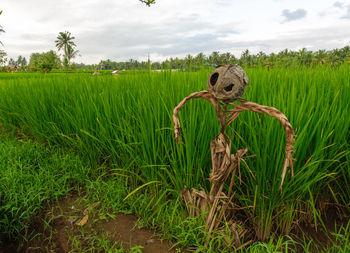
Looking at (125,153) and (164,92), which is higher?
(164,92)

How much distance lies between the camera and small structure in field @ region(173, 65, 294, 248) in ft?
2.68

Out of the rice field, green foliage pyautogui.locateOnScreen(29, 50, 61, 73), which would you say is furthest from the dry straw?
green foliage pyautogui.locateOnScreen(29, 50, 61, 73)

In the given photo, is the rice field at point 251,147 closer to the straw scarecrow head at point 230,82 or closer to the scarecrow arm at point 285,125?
the scarecrow arm at point 285,125

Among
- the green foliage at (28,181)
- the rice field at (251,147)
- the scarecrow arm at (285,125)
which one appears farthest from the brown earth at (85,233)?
the scarecrow arm at (285,125)

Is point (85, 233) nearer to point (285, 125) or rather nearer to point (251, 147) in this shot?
point (251, 147)

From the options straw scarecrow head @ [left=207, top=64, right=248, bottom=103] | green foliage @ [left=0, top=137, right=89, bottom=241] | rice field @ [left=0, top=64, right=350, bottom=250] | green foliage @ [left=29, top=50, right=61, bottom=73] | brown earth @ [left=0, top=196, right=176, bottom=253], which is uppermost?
green foliage @ [left=29, top=50, right=61, bottom=73]

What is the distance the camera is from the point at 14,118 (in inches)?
146

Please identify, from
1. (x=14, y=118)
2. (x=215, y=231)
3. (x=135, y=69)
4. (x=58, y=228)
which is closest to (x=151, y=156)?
(x=215, y=231)

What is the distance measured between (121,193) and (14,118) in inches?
111

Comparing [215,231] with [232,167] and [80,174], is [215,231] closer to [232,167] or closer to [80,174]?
[232,167]

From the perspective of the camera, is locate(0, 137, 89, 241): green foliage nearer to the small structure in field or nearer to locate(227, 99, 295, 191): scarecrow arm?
the small structure in field

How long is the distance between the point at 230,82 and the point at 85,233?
1.42 metres

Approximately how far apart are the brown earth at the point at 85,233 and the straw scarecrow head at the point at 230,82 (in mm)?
1025

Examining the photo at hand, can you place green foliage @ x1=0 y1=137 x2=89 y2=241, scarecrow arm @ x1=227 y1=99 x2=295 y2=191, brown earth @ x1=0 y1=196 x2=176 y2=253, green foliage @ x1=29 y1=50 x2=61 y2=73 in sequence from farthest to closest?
green foliage @ x1=29 y1=50 x2=61 y2=73 < green foliage @ x1=0 y1=137 x2=89 y2=241 < brown earth @ x1=0 y1=196 x2=176 y2=253 < scarecrow arm @ x1=227 y1=99 x2=295 y2=191
